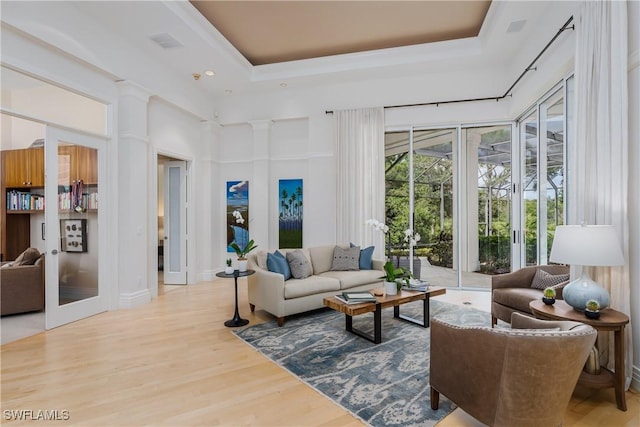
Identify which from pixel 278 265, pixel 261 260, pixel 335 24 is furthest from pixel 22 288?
pixel 335 24

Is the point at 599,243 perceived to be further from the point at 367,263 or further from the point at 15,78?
the point at 15,78

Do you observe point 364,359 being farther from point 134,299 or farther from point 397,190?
point 397,190

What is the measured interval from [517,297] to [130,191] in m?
5.11

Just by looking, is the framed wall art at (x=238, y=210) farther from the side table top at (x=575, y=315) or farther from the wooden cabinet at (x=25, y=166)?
the side table top at (x=575, y=315)

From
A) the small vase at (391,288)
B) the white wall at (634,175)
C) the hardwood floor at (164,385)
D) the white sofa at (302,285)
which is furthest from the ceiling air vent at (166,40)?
the white wall at (634,175)

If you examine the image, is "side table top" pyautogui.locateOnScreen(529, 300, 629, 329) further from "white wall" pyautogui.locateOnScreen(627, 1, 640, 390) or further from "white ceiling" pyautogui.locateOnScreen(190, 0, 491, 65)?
"white ceiling" pyautogui.locateOnScreen(190, 0, 491, 65)

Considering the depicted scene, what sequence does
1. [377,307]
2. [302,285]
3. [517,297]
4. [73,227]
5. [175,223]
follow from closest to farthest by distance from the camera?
[517,297] < [377,307] < [302,285] < [73,227] < [175,223]

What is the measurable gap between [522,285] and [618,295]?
121 centimetres

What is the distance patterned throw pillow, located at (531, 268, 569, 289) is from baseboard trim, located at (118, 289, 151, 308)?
5.21 meters

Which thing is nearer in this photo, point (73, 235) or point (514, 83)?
point (73, 235)

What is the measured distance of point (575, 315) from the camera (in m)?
2.44

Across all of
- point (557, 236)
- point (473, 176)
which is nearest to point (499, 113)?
point (473, 176)

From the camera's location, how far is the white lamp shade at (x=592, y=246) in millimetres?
2328

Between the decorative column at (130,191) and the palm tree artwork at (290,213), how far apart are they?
2.57 m
